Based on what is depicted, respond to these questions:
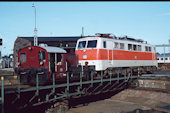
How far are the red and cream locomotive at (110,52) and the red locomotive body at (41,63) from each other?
10.5 feet

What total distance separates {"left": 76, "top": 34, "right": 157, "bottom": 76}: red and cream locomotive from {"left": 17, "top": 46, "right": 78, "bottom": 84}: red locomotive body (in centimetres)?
321

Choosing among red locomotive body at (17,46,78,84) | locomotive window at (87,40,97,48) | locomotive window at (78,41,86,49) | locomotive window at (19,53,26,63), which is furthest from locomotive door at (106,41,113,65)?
locomotive window at (19,53,26,63)

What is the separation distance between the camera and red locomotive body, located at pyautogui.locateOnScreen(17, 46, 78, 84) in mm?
12781

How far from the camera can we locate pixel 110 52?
18.8 metres

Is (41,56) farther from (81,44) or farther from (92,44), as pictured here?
(81,44)

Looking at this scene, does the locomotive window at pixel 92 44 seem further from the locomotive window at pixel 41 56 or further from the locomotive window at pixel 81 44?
the locomotive window at pixel 41 56

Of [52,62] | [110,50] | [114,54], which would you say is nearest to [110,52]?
[110,50]

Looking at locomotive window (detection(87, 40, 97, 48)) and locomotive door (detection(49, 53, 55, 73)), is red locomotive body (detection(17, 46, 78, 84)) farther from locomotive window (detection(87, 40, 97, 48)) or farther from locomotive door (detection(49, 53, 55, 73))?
locomotive window (detection(87, 40, 97, 48))

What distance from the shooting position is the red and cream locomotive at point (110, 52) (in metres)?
17.6

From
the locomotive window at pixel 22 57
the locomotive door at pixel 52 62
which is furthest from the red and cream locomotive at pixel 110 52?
the locomotive window at pixel 22 57

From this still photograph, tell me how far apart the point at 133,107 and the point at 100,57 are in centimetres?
499

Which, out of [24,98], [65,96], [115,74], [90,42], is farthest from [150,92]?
[24,98]

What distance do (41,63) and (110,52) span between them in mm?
7495

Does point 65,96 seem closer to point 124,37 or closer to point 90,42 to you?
point 90,42
